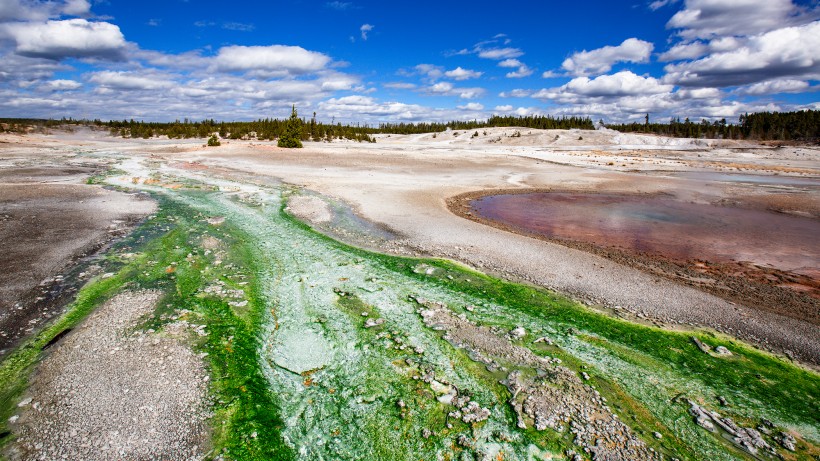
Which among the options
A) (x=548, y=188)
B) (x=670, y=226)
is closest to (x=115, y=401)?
(x=670, y=226)

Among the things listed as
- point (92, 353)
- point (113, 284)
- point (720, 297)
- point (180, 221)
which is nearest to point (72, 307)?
point (113, 284)

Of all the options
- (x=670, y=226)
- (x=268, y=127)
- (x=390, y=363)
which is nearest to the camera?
(x=390, y=363)

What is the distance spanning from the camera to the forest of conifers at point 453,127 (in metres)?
67.8

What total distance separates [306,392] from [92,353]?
2986 mm


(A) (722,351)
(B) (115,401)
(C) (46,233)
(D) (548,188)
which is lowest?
(A) (722,351)

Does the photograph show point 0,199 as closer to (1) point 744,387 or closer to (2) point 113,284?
(2) point 113,284

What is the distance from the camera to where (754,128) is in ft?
280

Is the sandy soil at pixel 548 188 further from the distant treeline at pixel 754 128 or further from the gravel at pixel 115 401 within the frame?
the distant treeline at pixel 754 128

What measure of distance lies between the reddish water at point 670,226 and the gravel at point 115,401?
10389mm

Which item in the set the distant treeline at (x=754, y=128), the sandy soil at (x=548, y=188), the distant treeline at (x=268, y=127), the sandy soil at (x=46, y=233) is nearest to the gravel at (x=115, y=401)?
the sandy soil at (x=46, y=233)

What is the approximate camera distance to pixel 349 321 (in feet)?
22.7

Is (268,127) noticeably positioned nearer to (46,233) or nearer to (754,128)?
(46,233)

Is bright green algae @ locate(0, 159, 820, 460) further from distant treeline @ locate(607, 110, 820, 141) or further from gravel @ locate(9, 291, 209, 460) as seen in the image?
distant treeline @ locate(607, 110, 820, 141)

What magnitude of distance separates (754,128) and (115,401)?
111512mm
